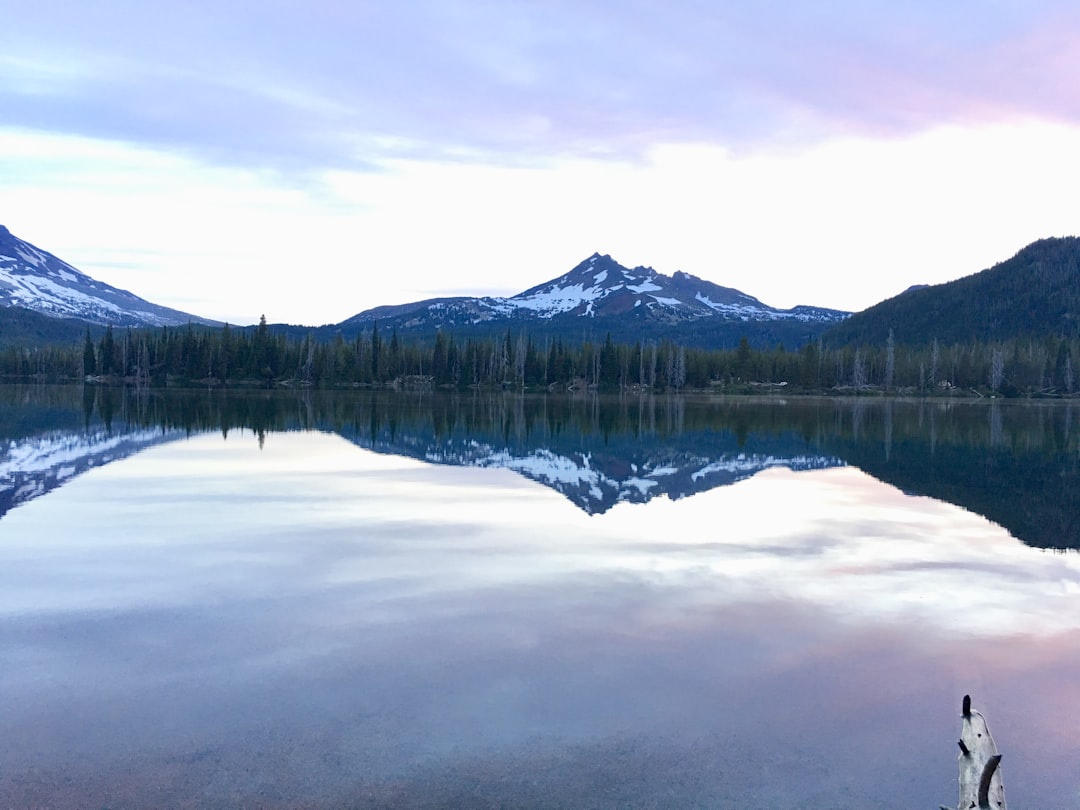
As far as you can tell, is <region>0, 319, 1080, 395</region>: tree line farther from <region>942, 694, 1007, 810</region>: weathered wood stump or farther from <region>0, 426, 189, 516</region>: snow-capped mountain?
<region>942, 694, 1007, 810</region>: weathered wood stump

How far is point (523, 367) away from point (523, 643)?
152313mm

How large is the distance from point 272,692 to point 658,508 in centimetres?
1577

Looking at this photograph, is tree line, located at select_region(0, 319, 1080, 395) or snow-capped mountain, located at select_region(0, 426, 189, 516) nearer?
snow-capped mountain, located at select_region(0, 426, 189, 516)

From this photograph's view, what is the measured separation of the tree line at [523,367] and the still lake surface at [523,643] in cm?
13190

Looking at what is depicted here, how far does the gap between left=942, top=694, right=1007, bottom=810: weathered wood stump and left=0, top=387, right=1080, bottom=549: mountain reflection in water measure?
15.7 m

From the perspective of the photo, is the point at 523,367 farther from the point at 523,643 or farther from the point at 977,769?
the point at 977,769

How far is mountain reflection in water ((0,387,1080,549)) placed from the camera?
27.3m

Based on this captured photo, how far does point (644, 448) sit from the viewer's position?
137 ft

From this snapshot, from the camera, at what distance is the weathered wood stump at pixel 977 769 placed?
626cm

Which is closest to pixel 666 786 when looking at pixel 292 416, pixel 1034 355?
pixel 292 416

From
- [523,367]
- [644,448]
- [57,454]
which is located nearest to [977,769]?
[57,454]

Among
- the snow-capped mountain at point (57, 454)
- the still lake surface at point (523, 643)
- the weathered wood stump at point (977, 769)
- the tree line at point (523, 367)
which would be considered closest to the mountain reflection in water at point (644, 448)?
the snow-capped mountain at point (57, 454)

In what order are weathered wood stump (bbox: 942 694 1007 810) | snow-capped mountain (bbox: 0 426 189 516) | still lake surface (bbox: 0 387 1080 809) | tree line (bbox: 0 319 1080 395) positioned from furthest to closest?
tree line (bbox: 0 319 1080 395)
snow-capped mountain (bbox: 0 426 189 516)
still lake surface (bbox: 0 387 1080 809)
weathered wood stump (bbox: 942 694 1007 810)

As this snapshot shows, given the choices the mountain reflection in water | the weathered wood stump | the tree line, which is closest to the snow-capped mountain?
the mountain reflection in water
